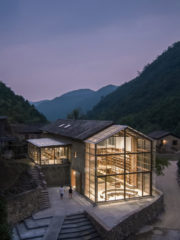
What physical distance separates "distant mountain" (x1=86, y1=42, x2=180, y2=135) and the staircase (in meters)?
43.8

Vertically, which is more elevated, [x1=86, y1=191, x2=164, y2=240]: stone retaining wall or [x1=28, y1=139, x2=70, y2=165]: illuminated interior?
[x1=28, y1=139, x2=70, y2=165]: illuminated interior

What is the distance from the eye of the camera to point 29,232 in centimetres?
1418

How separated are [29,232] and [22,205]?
7.13ft

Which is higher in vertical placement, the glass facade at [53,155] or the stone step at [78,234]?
the glass facade at [53,155]

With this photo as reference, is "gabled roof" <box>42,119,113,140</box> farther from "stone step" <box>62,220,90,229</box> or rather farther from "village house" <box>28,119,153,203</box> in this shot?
"stone step" <box>62,220,90,229</box>

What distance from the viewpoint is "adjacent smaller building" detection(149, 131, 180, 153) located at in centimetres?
4547

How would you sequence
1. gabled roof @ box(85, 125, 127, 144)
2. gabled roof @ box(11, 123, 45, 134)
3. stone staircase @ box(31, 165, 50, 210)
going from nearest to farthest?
stone staircase @ box(31, 165, 50, 210)
gabled roof @ box(85, 125, 127, 144)
gabled roof @ box(11, 123, 45, 134)

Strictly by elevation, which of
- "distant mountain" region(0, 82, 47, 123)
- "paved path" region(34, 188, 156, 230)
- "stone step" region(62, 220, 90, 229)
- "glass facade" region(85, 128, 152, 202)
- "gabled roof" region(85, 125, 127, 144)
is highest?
"distant mountain" region(0, 82, 47, 123)

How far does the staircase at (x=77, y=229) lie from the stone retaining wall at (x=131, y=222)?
36 cm

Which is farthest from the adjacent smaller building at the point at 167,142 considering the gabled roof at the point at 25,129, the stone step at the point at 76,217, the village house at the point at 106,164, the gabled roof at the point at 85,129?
the stone step at the point at 76,217

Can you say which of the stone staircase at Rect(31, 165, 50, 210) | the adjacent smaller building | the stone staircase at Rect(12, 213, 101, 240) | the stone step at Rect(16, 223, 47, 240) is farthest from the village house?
the adjacent smaller building

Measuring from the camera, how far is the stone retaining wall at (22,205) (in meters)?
15.1

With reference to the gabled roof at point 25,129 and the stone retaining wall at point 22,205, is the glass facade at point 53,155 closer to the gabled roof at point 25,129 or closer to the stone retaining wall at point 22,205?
the stone retaining wall at point 22,205

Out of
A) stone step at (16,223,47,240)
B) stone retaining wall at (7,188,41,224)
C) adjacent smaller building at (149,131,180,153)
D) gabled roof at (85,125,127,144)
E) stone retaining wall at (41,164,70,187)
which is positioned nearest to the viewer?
stone step at (16,223,47,240)
